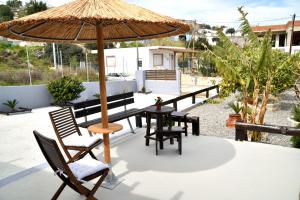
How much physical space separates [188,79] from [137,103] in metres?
12.7

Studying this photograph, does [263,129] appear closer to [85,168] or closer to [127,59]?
[85,168]

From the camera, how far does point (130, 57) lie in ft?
104

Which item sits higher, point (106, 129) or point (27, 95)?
point (106, 129)

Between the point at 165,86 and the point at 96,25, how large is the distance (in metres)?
13.6

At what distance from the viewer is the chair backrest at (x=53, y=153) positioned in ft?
10.2

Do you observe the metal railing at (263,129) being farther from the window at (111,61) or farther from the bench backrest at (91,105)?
the window at (111,61)

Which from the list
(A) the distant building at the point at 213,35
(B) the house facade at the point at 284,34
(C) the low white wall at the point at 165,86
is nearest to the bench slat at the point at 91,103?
(A) the distant building at the point at 213,35

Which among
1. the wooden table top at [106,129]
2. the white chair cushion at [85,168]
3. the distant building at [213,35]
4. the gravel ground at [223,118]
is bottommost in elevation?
the gravel ground at [223,118]

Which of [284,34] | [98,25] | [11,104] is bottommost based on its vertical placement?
[11,104]

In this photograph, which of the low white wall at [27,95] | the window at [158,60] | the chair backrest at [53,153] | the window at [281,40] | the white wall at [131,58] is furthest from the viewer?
the window at [281,40]

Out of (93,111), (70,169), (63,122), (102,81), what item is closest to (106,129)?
(102,81)

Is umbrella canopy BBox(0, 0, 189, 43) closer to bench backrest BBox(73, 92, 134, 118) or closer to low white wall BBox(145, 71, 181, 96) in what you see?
bench backrest BBox(73, 92, 134, 118)

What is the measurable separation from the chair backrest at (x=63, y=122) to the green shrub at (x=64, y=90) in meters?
7.44

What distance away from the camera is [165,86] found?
17688 mm
